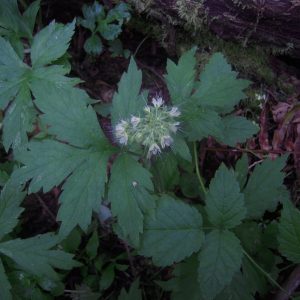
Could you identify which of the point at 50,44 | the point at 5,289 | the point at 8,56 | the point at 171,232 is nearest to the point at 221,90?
the point at 171,232

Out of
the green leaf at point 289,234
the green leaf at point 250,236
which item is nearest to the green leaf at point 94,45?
the green leaf at point 250,236

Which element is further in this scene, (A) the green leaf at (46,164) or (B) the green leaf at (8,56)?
(B) the green leaf at (8,56)

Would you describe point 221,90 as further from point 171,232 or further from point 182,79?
point 171,232

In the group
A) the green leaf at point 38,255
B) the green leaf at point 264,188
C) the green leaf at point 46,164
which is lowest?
the green leaf at point 38,255

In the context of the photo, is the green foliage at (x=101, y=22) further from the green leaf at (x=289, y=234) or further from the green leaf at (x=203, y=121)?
the green leaf at (x=289, y=234)

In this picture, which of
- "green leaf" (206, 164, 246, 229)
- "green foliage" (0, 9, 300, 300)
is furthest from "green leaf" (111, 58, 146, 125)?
"green leaf" (206, 164, 246, 229)

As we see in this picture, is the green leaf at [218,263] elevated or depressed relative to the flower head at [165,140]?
depressed

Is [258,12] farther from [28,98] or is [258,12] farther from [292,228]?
[28,98]

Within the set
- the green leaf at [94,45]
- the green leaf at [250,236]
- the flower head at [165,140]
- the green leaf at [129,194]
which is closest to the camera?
the flower head at [165,140]
